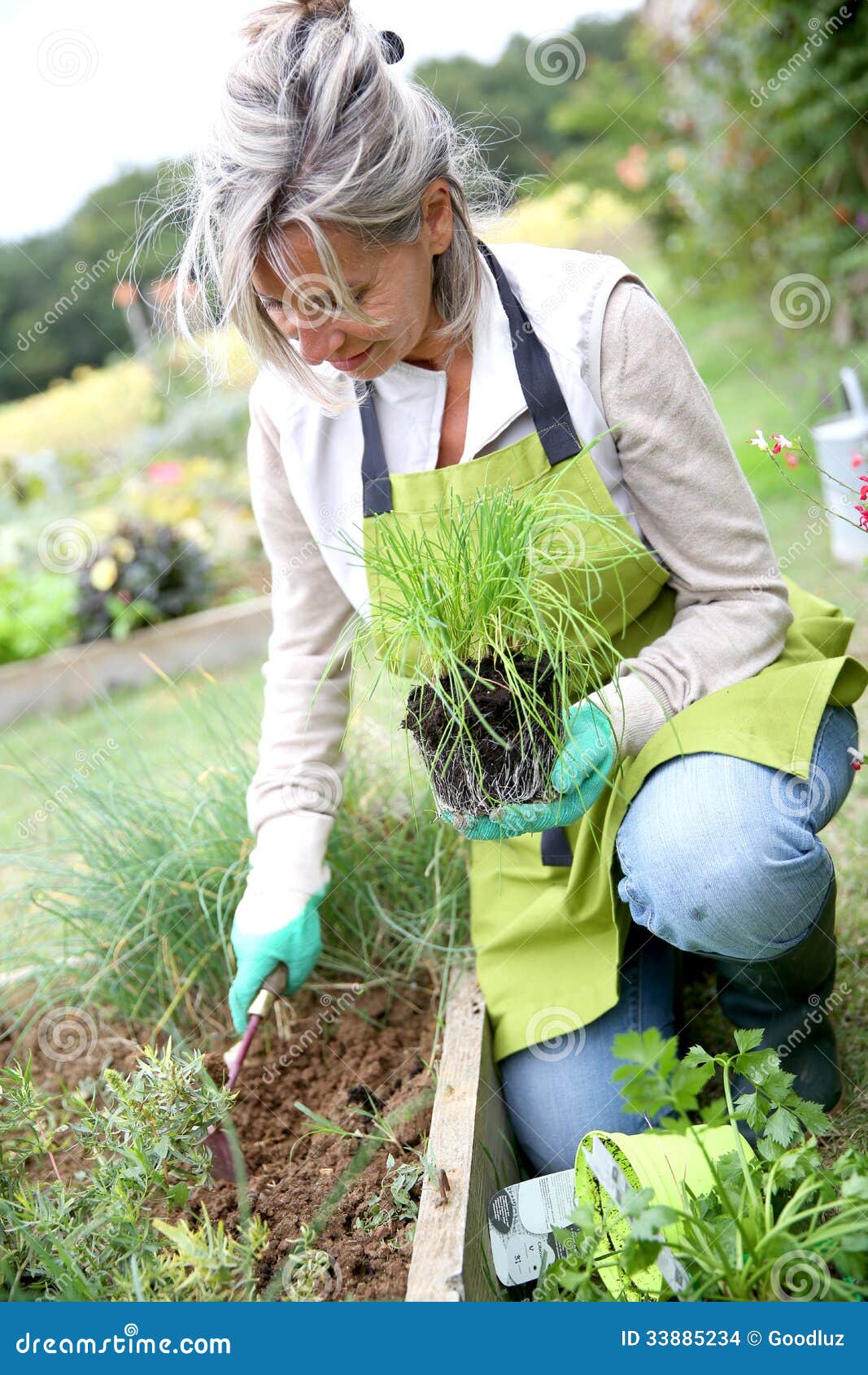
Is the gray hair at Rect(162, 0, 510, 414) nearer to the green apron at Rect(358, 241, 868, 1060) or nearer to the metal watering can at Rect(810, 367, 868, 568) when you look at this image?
the green apron at Rect(358, 241, 868, 1060)

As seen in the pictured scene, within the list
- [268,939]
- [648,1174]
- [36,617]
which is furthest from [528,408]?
[36,617]

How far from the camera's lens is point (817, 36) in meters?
4.57

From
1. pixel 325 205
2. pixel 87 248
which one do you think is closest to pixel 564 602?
pixel 325 205

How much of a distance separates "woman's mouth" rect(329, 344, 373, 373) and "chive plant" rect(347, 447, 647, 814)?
0.30 meters

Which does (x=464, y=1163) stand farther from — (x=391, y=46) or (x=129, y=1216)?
(x=391, y=46)

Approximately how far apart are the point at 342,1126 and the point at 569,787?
0.67m

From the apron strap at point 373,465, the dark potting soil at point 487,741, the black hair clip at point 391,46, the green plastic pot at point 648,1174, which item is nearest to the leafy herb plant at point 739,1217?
the green plastic pot at point 648,1174

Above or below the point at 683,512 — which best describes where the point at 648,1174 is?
below

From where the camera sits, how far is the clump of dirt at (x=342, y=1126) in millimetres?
1333

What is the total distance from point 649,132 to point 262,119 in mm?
8096

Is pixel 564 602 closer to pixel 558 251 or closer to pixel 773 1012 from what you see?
pixel 558 251

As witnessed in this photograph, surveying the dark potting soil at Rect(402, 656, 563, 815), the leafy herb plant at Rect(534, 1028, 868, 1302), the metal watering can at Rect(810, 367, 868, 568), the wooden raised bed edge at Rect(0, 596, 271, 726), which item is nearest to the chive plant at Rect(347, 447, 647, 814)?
the dark potting soil at Rect(402, 656, 563, 815)

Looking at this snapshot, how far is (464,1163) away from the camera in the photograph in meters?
1.34

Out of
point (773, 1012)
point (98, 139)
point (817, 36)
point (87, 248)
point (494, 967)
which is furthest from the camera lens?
point (87, 248)
